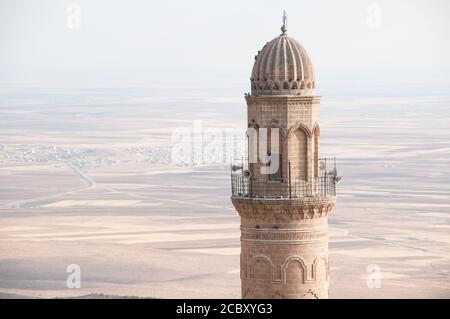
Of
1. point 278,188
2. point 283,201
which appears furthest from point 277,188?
point 283,201

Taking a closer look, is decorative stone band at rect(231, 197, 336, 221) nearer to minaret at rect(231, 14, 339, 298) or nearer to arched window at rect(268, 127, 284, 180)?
minaret at rect(231, 14, 339, 298)

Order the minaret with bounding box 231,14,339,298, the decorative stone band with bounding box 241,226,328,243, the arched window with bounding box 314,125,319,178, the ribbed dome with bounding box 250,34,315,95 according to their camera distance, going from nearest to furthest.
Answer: the ribbed dome with bounding box 250,34,315,95, the minaret with bounding box 231,14,339,298, the decorative stone band with bounding box 241,226,328,243, the arched window with bounding box 314,125,319,178

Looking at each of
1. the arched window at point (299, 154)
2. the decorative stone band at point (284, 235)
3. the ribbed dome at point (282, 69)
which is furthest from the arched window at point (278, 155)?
the decorative stone band at point (284, 235)

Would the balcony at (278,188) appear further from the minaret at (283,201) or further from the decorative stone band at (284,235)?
the decorative stone band at (284,235)

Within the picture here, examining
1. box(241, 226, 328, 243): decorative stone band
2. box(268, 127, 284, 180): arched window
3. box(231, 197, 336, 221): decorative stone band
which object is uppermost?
box(268, 127, 284, 180): arched window

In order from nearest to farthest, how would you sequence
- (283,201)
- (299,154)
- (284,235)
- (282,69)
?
(282,69), (283,201), (284,235), (299,154)

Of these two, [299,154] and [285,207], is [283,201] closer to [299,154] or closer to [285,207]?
[285,207]

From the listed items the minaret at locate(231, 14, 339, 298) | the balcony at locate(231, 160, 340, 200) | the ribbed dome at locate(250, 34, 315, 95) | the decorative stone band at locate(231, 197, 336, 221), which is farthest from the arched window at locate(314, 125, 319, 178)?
the ribbed dome at locate(250, 34, 315, 95)
